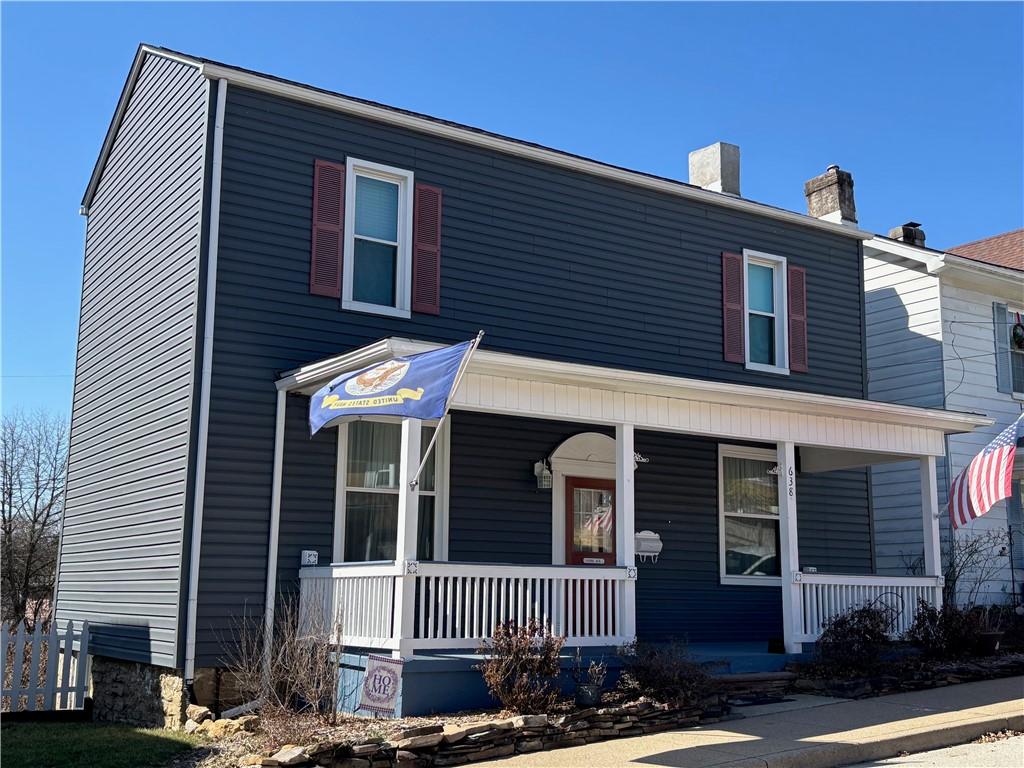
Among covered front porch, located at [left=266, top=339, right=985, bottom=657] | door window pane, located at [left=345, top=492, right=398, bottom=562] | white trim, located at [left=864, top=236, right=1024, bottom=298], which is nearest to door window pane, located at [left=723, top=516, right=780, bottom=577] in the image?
covered front porch, located at [left=266, top=339, right=985, bottom=657]

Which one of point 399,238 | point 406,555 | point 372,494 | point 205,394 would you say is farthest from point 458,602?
point 399,238

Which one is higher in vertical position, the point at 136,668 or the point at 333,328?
the point at 333,328

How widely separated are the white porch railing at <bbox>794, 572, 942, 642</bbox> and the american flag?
908 millimetres

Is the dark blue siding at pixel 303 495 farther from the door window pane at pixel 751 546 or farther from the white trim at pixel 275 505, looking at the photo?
the door window pane at pixel 751 546

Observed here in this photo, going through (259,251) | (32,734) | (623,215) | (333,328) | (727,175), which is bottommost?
(32,734)

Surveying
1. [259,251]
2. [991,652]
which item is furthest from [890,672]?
[259,251]

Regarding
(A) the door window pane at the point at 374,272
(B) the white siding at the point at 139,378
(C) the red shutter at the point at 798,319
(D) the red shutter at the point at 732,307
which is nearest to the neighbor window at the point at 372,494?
(A) the door window pane at the point at 374,272

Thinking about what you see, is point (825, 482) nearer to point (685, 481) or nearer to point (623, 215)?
point (685, 481)

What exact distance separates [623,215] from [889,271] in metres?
6.46

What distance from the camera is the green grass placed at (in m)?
8.96

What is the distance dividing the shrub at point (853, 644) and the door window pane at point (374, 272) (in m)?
6.03

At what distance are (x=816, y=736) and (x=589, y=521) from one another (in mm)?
5069

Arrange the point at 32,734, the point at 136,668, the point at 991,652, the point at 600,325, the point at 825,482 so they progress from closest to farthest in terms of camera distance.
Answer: the point at 32,734 < the point at 136,668 < the point at 991,652 < the point at 600,325 < the point at 825,482

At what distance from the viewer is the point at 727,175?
1653 cm
